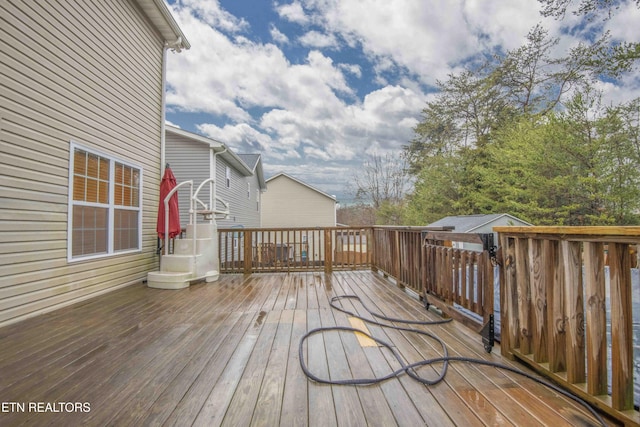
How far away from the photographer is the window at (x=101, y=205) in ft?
11.1

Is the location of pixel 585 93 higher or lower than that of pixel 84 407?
higher

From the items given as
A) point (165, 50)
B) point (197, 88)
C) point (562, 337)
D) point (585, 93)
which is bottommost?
point (562, 337)

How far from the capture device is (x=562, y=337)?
1506 millimetres

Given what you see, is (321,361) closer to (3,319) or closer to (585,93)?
(3,319)

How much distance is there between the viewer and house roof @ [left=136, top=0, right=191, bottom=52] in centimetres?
450

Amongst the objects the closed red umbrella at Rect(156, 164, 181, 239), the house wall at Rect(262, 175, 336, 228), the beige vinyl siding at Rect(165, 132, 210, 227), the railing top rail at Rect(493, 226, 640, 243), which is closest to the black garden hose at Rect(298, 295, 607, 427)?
the railing top rail at Rect(493, 226, 640, 243)

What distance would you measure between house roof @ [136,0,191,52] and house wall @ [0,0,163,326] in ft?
0.80

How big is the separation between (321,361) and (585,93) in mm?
13813

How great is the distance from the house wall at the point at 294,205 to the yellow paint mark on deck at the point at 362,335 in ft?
47.8

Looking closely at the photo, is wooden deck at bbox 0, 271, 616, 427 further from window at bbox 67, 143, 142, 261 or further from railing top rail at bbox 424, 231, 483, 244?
window at bbox 67, 143, 142, 261

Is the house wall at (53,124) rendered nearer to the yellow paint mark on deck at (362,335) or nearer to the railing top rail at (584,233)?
the yellow paint mark on deck at (362,335)

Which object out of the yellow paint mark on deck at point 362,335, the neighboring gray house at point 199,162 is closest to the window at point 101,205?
the neighboring gray house at point 199,162

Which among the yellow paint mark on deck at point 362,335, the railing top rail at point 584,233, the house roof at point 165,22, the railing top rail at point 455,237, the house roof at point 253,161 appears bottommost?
the yellow paint mark on deck at point 362,335

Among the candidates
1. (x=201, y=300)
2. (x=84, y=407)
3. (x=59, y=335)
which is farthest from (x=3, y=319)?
(x=84, y=407)
